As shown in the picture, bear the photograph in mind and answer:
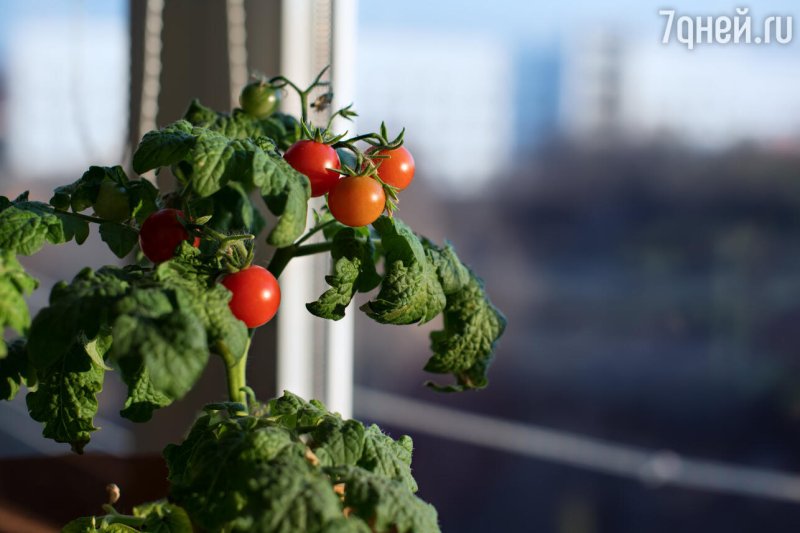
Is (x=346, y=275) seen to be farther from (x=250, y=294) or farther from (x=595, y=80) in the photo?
(x=595, y=80)

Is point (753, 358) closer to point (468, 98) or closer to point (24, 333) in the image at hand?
point (468, 98)

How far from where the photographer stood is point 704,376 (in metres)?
2.16

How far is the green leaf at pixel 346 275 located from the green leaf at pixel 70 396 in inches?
7.9

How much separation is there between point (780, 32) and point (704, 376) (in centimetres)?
95

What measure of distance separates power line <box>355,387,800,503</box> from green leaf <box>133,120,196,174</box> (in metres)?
1.82

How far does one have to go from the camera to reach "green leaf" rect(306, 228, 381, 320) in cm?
72

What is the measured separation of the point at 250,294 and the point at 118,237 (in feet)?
0.47

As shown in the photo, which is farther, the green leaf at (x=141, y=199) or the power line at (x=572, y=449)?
the power line at (x=572, y=449)

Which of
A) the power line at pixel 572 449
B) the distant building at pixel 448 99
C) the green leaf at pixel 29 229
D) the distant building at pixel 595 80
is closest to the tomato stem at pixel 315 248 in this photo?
the green leaf at pixel 29 229

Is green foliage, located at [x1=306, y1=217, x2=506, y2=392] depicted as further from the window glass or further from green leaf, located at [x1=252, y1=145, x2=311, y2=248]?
the window glass

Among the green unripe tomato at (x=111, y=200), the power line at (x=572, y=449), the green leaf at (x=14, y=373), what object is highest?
the green unripe tomato at (x=111, y=200)

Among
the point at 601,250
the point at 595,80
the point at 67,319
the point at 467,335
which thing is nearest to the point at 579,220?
the point at 601,250

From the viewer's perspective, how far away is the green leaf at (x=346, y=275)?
722 mm

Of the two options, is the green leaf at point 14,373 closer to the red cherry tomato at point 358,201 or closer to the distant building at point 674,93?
the red cherry tomato at point 358,201
